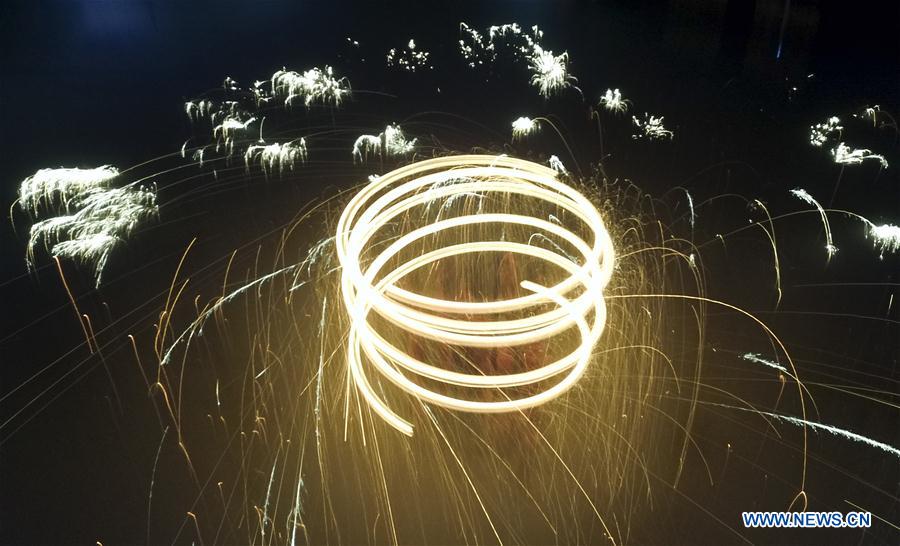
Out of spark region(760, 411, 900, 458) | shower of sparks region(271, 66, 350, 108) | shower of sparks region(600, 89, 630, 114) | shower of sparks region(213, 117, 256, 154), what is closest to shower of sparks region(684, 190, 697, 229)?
shower of sparks region(600, 89, 630, 114)

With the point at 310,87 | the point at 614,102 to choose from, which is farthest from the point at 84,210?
the point at 614,102

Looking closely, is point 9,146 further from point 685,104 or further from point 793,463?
point 793,463

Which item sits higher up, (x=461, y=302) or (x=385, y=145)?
(x=385, y=145)

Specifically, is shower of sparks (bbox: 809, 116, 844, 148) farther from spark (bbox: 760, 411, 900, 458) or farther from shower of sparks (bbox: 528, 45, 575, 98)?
spark (bbox: 760, 411, 900, 458)

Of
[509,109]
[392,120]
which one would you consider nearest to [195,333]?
[392,120]

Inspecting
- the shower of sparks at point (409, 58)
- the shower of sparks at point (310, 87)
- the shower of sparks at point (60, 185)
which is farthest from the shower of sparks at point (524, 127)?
the shower of sparks at point (60, 185)

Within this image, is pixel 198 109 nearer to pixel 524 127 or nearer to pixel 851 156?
pixel 524 127
